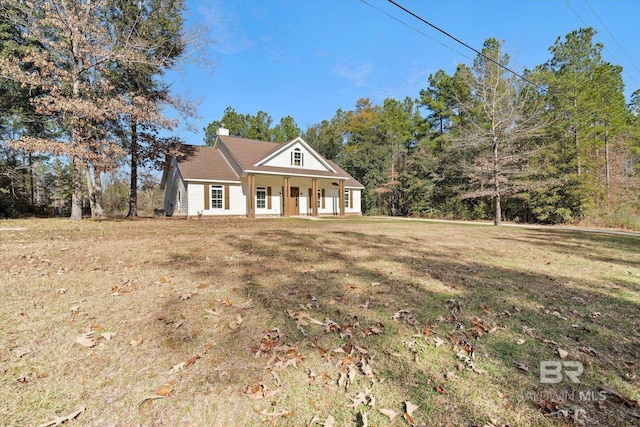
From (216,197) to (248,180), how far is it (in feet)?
8.46

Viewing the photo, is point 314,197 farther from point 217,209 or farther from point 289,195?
point 217,209

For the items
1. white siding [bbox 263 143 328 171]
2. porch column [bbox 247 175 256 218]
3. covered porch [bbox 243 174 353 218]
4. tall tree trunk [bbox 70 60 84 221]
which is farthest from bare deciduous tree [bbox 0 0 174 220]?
white siding [bbox 263 143 328 171]

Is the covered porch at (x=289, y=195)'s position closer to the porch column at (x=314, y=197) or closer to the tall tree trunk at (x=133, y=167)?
the porch column at (x=314, y=197)

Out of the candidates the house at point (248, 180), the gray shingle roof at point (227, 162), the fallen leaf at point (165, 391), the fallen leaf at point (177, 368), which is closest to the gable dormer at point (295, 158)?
the house at point (248, 180)

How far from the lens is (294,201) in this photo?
23.1 m

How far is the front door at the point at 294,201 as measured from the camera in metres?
23.0

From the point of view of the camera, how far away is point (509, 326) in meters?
3.23

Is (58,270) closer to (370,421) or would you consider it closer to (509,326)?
(370,421)

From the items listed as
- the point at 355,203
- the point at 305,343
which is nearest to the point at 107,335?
the point at 305,343

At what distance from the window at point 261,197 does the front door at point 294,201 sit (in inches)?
84.3

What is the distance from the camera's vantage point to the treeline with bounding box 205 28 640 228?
57.5 feet

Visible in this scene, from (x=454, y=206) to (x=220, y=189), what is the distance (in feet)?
65.7

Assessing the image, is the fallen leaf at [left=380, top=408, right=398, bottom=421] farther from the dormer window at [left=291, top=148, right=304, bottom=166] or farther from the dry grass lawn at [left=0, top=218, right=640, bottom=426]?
the dormer window at [left=291, top=148, right=304, bottom=166]

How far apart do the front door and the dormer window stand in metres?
2.01
